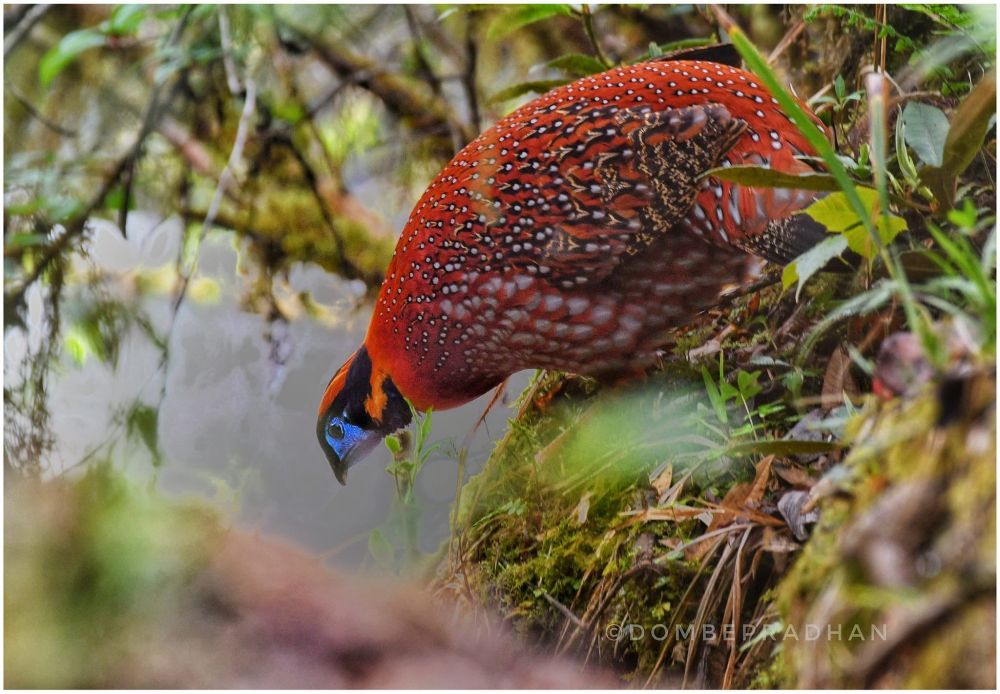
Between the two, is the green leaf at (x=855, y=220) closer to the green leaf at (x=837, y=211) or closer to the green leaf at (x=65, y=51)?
the green leaf at (x=837, y=211)

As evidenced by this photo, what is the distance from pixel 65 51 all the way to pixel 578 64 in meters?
1.00

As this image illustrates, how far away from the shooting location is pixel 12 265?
1.54 m

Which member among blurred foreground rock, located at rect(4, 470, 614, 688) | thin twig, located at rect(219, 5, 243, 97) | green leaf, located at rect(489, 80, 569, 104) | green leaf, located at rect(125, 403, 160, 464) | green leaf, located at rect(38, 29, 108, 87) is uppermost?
green leaf, located at rect(38, 29, 108, 87)

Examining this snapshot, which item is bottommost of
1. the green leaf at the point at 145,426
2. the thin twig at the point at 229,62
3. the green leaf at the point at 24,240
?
the green leaf at the point at 145,426

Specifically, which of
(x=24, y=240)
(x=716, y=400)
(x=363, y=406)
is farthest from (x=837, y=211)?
(x=24, y=240)

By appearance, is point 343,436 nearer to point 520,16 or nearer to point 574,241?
point 574,241

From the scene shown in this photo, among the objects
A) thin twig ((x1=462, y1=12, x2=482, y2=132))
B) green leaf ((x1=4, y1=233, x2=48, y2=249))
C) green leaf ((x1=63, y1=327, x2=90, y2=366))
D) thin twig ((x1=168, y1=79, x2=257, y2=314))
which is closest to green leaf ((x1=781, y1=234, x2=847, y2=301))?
thin twig ((x1=462, y1=12, x2=482, y2=132))

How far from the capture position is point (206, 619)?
1330 mm

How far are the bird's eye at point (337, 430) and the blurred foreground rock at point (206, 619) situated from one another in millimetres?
203

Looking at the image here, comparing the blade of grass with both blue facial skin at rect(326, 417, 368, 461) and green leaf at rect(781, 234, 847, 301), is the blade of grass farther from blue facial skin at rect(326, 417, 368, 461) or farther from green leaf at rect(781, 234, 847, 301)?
blue facial skin at rect(326, 417, 368, 461)

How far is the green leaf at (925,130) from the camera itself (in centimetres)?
117

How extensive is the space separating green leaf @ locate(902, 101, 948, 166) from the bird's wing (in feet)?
0.79

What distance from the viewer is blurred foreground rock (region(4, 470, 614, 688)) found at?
128cm

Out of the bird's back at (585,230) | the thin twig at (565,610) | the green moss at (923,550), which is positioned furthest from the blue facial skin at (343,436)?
the green moss at (923,550)
